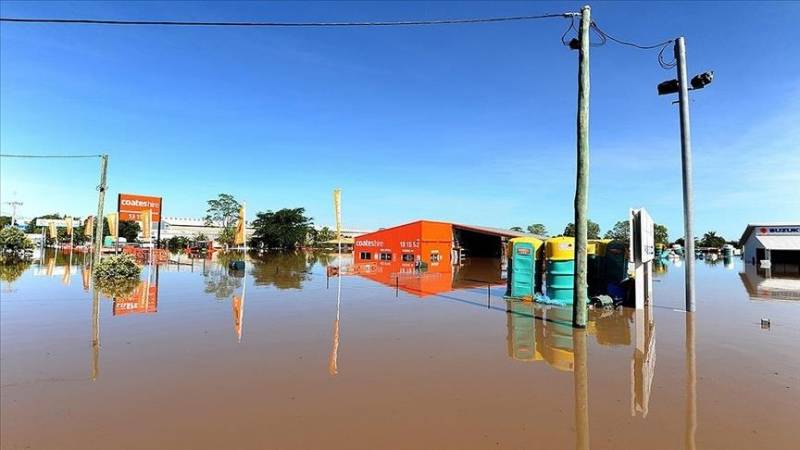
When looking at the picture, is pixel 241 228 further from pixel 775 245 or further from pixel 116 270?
pixel 775 245

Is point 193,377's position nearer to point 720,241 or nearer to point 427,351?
point 427,351

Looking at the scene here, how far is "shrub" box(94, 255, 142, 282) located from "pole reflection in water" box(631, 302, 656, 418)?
20.5 meters

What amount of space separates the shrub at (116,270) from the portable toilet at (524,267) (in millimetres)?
17144

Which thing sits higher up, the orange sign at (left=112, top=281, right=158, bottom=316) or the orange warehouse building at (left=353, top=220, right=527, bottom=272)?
the orange warehouse building at (left=353, top=220, right=527, bottom=272)

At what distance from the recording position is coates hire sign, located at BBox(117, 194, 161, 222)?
36.2m

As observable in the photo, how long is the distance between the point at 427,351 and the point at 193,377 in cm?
408

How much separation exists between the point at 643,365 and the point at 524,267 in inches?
331

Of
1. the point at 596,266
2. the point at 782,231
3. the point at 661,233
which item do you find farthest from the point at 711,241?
the point at 596,266

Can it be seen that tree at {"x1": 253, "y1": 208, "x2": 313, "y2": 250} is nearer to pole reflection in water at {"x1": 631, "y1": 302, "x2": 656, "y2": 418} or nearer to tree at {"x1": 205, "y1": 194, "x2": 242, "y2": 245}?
tree at {"x1": 205, "y1": 194, "x2": 242, "y2": 245}

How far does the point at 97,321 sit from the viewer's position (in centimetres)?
1084

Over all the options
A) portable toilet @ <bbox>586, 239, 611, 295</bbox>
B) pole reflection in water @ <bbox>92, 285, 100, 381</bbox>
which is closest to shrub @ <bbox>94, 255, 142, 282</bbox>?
pole reflection in water @ <bbox>92, 285, 100, 381</bbox>

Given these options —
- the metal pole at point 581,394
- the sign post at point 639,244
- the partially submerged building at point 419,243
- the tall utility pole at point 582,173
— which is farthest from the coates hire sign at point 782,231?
the metal pole at point 581,394

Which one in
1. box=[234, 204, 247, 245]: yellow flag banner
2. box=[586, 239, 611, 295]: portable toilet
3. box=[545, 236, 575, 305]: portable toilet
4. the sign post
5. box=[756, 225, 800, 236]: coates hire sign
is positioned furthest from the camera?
box=[756, 225, 800, 236]: coates hire sign

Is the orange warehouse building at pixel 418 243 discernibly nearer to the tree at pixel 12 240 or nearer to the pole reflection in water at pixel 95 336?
the pole reflection in water at pixel 95 336
